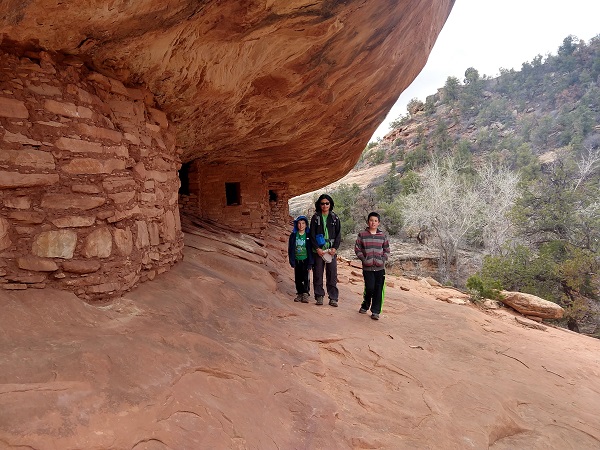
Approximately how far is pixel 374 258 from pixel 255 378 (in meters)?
2.05

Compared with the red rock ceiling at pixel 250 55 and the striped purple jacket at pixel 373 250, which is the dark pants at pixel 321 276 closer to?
the striped purple jacket at pixel 373 250

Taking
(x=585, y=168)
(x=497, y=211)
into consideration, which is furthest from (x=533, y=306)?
(x=497, y=211)

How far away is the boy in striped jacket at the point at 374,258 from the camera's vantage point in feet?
12.5

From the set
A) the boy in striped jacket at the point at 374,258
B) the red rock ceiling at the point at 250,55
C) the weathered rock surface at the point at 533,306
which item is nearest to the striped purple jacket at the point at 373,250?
the boy in striped jacket at the point at 374,258

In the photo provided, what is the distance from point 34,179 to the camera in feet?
7.22

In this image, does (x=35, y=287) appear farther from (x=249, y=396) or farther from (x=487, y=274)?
(x=487, y=274)

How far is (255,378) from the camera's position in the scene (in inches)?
82.8

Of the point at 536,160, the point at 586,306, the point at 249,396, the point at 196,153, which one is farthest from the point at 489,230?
the point at 249,396

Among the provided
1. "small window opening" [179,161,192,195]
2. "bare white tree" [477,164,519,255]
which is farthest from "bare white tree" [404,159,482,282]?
"small window opening" [179,161,192,195]

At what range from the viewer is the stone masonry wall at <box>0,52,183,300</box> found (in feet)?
7.07

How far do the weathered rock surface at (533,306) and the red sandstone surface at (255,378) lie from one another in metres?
3.43

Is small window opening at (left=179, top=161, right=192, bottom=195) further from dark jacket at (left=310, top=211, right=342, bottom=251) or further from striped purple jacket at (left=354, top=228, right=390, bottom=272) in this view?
striped purple jacket at (left=354, top=228, right=390, bottom=272)

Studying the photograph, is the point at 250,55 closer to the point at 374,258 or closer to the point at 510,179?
the point at 374,258

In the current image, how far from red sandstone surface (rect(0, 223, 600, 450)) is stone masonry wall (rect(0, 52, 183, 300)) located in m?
0.18
